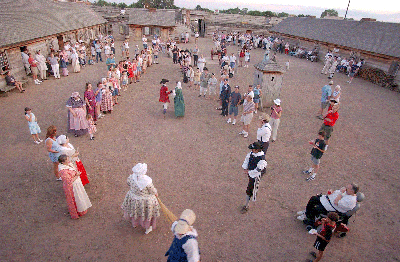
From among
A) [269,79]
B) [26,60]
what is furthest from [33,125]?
[269,79]

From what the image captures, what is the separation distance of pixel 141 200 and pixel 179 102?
644cm

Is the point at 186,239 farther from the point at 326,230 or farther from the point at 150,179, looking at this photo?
the point at 326,230

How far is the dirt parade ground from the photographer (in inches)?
199

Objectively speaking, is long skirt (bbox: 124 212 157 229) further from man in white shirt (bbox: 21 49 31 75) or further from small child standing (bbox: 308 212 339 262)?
man in white shirt (bbox: 21 49 31 75)

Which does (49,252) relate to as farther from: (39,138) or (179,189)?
(39,138)

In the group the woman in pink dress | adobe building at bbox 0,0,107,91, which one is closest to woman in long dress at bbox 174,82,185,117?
the woman in pink dress

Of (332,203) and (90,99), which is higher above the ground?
(90,99)

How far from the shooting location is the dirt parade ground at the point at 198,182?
5.07 m

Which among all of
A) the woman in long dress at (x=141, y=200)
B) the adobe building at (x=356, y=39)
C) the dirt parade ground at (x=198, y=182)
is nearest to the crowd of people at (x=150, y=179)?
the woman in long dress at (x=141, y=200)

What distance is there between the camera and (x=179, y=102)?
10719mm

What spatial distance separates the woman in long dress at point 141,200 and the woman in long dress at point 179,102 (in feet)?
20.5

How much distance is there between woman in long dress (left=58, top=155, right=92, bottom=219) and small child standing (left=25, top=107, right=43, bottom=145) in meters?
3.90

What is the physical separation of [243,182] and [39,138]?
7489mm

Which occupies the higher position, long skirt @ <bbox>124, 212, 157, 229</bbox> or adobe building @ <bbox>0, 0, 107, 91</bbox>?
adobe building @ <bbox>0, 0, 107, 91</bbox>
